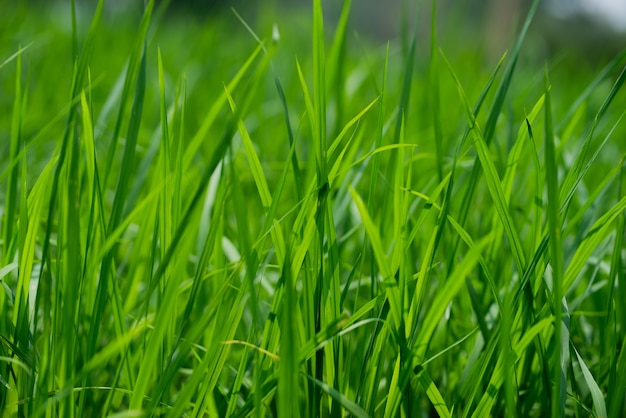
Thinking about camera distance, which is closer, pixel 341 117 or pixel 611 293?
pixel 611 293

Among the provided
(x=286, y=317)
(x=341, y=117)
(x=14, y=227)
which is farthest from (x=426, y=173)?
(x=286, y=317)

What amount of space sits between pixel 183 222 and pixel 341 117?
456 mm

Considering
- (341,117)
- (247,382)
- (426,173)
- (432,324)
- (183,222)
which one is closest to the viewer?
(183,222)

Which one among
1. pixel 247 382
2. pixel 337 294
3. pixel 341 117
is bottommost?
pixel 247 382

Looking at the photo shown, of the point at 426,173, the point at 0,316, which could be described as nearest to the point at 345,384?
the point at 0,316

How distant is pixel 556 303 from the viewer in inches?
18.3

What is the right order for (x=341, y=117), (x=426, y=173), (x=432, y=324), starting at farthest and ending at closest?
(x=426, y=173) → (x=341, y=117) → (x=432, y=324)

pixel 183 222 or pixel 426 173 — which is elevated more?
pixel 183 222

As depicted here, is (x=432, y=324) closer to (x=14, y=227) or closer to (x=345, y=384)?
(x=345, y=384)

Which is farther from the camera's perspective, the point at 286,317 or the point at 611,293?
the point at 611,293

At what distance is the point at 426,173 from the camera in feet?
4.38

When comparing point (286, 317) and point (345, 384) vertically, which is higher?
point (286, 317)

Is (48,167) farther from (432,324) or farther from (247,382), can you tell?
(432,324)

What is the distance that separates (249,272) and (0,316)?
268 mm
